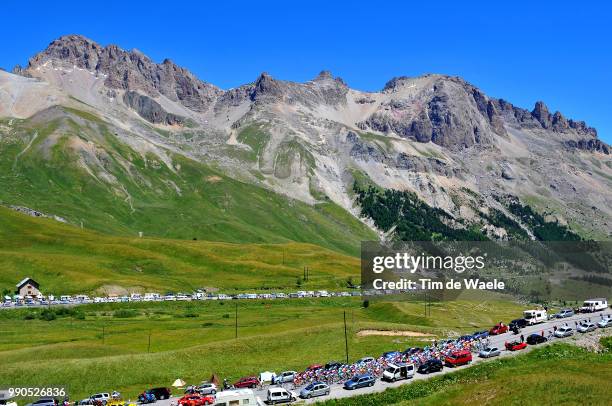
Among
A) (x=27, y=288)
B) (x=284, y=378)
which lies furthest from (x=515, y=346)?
(x=27, y=288)

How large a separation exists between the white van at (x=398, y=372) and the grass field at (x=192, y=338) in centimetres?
Result: 2279

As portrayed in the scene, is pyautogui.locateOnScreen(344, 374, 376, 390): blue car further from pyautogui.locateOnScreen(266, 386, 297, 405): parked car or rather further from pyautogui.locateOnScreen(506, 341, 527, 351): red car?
pyautogui.locateOnScreen(506, 341, 527, 351): red car

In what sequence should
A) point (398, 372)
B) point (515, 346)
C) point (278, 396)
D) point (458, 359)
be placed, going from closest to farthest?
1. point (278, 396)
2. point (398, 372)
3. point (458, 359)
4. point (515, 346)

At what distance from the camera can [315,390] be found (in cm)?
6775

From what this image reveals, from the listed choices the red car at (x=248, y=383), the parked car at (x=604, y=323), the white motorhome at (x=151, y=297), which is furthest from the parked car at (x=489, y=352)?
the white motorhome at (x=151, y=297)

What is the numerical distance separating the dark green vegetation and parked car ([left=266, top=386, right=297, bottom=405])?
507cm

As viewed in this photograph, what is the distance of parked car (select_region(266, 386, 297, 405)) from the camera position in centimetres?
6688

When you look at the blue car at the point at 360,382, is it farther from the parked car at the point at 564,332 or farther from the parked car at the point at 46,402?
the parked car at the point at 46,402

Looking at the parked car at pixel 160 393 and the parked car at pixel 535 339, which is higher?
the parked car at pixel 535 339

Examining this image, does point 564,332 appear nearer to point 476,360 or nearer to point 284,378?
point 476,360

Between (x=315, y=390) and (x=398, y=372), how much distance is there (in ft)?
36.2

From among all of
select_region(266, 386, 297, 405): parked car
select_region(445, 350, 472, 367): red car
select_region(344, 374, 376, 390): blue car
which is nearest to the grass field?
select_region(266, 386, 297, 405): parked car

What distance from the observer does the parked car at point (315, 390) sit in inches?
2657

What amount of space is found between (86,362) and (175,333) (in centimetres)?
3884
